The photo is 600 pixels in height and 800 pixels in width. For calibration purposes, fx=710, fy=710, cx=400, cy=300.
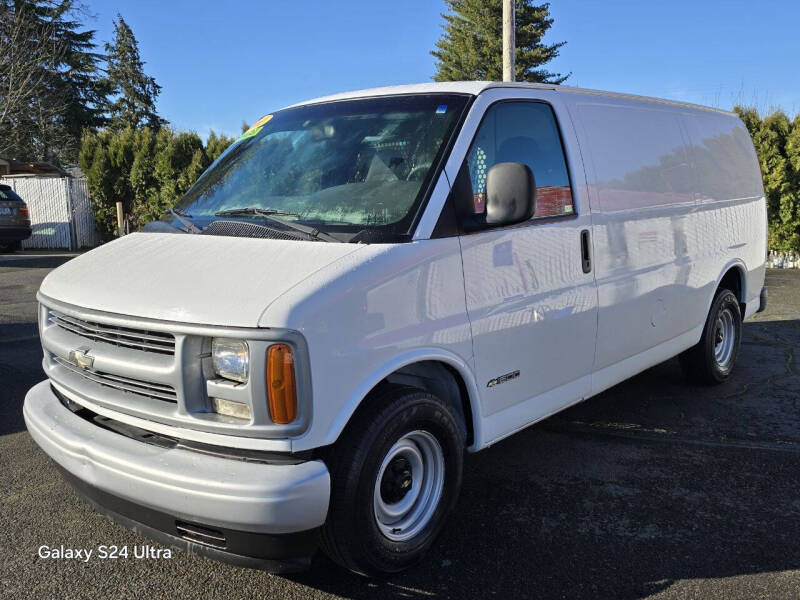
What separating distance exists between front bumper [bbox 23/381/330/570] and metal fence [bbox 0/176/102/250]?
20.1 metres

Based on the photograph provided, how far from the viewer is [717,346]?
6.08 metres

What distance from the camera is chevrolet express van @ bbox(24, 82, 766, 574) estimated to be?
2596 millimetres

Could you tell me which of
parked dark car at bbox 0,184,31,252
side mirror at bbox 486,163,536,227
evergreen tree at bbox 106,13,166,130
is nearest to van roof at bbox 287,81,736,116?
side mirror at bbox 486,163,536,227

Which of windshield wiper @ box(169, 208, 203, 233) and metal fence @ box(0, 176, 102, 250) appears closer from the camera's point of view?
windshield wiper @ box(169, 208, 203, 233)

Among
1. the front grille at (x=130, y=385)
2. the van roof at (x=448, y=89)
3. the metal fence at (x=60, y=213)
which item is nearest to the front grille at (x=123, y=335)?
the front grille at (x=130, y=385)

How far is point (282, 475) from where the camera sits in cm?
252

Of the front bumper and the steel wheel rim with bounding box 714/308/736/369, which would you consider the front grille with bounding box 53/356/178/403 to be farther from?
the steel wheel rim with bounding box 714/308/736/369

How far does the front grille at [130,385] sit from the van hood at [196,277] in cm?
28

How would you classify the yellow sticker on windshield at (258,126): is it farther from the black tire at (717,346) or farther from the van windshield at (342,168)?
the black tire at (717,346)

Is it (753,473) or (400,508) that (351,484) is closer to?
(400,508)

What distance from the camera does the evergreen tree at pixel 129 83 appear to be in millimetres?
54062

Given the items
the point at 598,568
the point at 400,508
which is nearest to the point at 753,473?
the point at 598,568

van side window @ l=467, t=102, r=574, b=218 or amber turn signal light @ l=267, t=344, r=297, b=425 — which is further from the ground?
van side window @ l=467, t=102, r=574, b=218

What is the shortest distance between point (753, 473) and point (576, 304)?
1.51 metres
